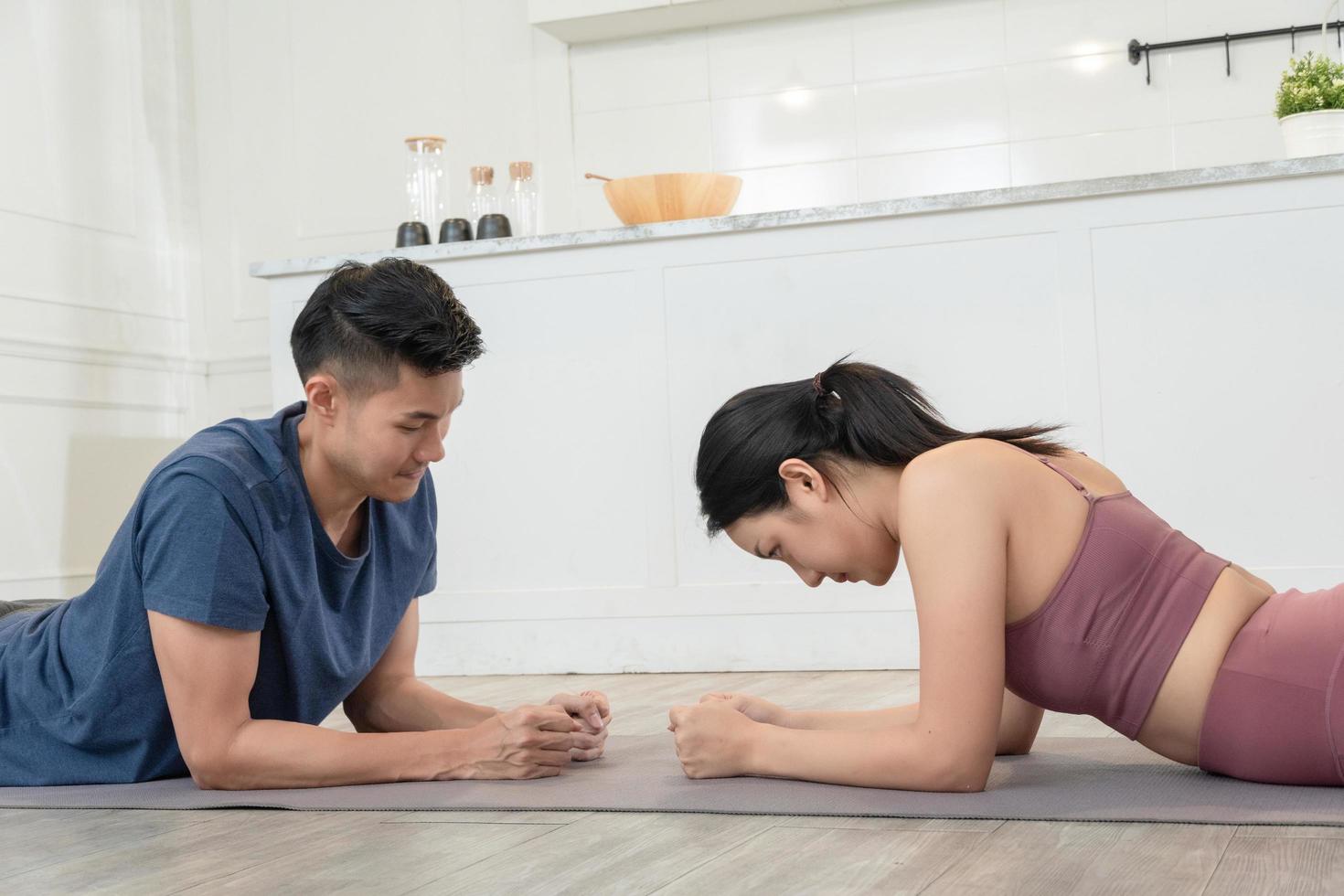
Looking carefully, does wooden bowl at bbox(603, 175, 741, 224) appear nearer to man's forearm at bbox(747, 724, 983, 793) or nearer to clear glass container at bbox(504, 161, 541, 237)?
clear glass container at bbox(504, 161, 541, 237)

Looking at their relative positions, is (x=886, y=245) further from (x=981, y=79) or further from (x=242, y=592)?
(x=242, y=592)

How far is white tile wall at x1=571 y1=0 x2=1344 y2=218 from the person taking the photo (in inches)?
153

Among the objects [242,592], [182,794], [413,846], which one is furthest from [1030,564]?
[182,794]

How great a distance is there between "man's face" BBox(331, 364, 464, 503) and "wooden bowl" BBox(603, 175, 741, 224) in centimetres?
183

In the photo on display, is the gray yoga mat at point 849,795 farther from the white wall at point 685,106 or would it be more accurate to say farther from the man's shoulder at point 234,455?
the white wall at point 685,106

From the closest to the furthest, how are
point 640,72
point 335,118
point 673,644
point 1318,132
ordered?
1. point 1318,132
2. point 673,644
3. point 640,72
4. point 335,118

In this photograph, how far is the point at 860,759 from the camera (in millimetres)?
1480

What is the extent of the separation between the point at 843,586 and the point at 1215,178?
1.14 metres

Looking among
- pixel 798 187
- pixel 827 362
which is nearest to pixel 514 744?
pixel 827 362

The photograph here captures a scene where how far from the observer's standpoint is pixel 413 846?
1.38 m

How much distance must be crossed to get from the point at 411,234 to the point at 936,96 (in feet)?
5.29

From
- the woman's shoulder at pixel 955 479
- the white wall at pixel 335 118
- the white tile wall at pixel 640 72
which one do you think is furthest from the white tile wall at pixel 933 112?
the woman's shoulder at pixel 955 479

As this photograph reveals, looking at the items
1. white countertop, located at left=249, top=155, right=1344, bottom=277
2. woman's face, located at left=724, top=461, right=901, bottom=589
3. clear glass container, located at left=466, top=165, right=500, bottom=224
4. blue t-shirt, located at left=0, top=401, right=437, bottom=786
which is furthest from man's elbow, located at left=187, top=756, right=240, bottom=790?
clear glass container, located at left=466, top=165, right=500, bottom=224

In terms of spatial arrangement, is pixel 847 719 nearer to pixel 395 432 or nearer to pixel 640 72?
pixel 395 432
